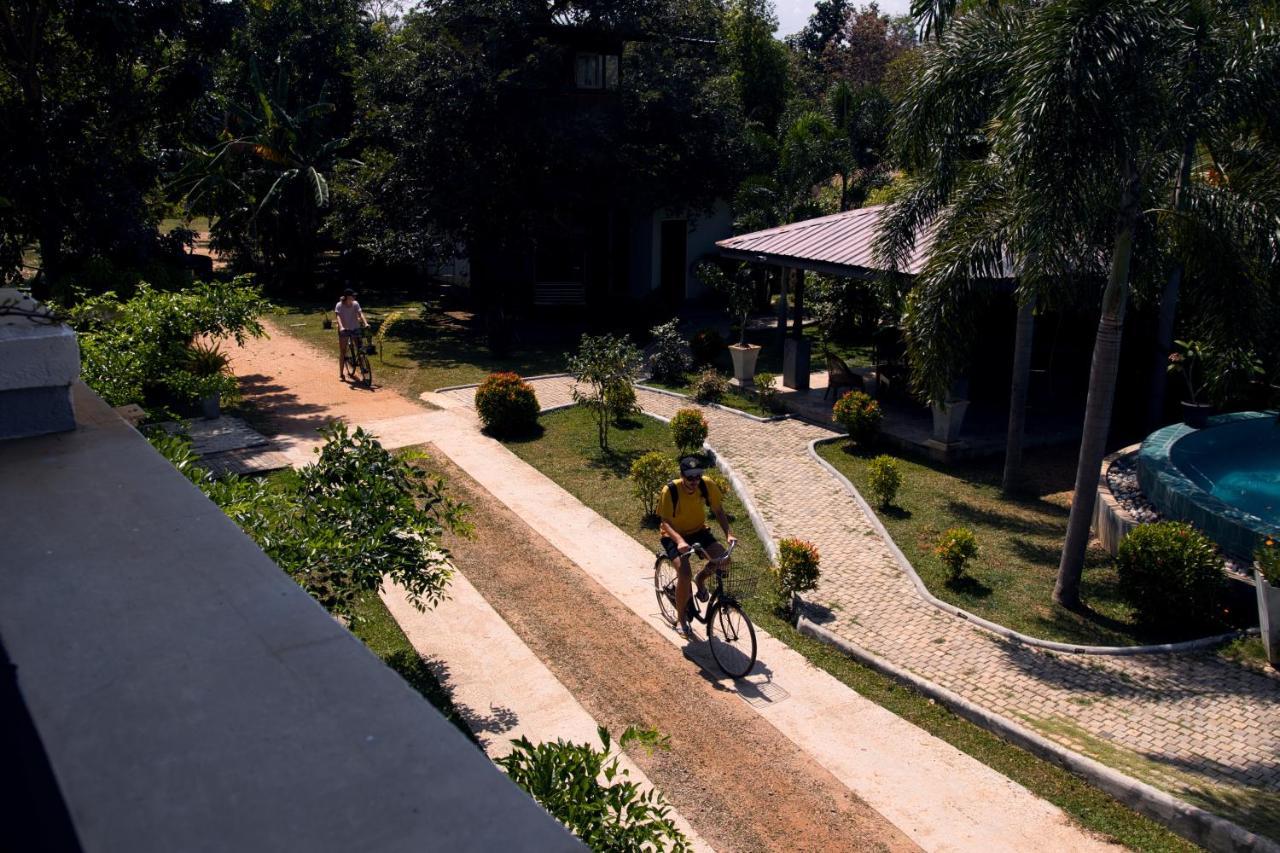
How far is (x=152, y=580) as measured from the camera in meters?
3.10

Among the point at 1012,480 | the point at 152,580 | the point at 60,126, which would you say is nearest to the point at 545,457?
the point at 1012,480

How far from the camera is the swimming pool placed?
10.9m

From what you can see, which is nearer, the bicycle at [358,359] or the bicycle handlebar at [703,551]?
the bicycle handlebar at [703,551]

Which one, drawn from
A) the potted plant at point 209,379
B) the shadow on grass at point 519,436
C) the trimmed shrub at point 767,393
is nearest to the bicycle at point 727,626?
the shadow on grass at point 519,436

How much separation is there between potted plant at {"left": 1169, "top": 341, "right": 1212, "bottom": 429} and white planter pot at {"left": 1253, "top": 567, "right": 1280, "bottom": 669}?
5.66 m

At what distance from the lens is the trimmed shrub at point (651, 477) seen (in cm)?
1334

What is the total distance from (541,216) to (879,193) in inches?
337

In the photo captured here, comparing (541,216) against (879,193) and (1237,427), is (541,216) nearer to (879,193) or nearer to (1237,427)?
(879,193)

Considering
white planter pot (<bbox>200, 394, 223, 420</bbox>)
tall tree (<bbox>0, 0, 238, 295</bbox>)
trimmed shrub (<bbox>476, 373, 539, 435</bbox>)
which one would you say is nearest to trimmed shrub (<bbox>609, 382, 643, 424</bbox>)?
trimmed shrub (<bbox>476, 373, 539, 435</bbox>)

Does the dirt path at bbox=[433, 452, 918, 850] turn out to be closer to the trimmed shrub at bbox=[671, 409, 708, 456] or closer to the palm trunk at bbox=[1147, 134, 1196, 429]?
the trimmed shrub at bbox=[671, 409, 708, 456]

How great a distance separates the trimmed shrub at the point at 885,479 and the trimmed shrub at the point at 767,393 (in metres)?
5.01

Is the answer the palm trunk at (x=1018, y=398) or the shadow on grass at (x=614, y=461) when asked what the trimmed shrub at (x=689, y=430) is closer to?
the shadow on grass at (x=614, y=461)

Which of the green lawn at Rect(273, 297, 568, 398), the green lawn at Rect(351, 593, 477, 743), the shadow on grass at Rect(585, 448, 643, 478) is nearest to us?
the green lawn at Rect(351, 593, 477, 743)

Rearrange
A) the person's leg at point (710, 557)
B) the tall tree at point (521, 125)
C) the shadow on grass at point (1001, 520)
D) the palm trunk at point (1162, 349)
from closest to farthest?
the person's leg at point (710, 557) → the shadow on grass at point (1001, 520) → the palm trunk at point (1162, 349) → the tall tree at point (521, 125)
